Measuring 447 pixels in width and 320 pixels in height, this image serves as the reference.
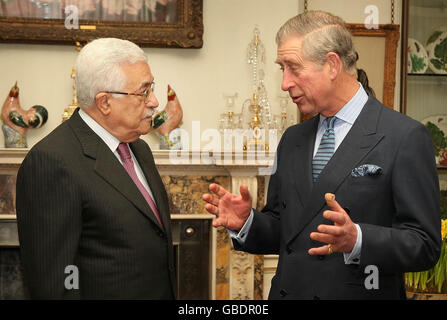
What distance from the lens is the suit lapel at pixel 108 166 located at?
166cm

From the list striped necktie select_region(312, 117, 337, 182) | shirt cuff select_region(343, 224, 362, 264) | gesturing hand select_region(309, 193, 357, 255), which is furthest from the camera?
striped necktie select_region(312, 117, 337, 182)

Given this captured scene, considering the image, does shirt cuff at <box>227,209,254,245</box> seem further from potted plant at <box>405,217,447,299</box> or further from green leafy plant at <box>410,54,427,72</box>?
green leafy plant at <box>410,54,427,72</box>

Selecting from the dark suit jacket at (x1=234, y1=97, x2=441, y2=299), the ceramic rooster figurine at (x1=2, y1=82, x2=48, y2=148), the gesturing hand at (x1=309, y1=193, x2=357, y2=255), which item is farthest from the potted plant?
the ceramic rooster figurine at (x1=2, y1=82, x2=48, y2=148)

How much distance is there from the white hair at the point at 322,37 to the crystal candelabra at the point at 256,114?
1.72 meters

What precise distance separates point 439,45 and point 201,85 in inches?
70.2

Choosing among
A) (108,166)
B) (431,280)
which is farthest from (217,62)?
(108,166)

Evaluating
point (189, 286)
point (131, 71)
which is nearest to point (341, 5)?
point (189, 286)

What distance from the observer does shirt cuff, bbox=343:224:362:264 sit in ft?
4.93

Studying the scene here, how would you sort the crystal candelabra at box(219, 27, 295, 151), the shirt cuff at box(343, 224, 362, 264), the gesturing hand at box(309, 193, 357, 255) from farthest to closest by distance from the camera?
the crystal candelabra at box(219, 27, 295, 151), the shirt cuff at box(343, 224, 362, 264), the gesturing hand at box(309, 193, 357, 255)

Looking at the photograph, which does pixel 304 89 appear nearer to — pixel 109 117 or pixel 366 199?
pixel 366 199

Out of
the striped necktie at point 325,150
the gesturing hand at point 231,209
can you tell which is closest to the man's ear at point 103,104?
the gesturing hand at point 231,209

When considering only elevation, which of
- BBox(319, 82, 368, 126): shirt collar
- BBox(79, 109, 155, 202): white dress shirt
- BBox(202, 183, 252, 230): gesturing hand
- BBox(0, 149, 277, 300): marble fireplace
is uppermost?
BBox(319, 82, 368, 126): shirt collar

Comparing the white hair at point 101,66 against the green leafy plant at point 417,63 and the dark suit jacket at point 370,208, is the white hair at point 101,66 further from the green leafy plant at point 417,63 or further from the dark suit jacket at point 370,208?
the green leafy plant at point 417,63

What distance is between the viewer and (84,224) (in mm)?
1596
